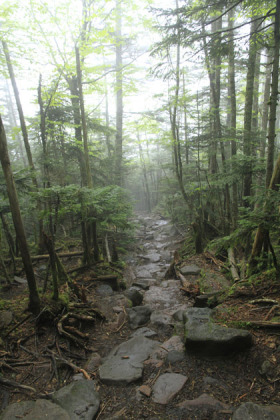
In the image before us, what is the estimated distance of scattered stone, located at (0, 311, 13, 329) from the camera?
496 cm

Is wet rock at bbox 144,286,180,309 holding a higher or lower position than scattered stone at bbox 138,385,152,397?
lower

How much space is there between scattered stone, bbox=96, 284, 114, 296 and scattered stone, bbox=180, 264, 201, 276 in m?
2.88

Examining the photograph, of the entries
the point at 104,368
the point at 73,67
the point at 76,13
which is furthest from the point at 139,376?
the point at 76,13

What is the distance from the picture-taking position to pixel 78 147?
12.0 m

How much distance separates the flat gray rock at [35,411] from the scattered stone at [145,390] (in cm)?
104

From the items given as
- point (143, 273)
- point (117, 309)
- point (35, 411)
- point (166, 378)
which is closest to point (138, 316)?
point (117, 309)

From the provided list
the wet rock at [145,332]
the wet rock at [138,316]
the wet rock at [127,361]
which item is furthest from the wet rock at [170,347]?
the wet rock at [138,316]

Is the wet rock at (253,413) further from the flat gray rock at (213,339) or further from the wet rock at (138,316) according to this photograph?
the wet rock at (138,316)

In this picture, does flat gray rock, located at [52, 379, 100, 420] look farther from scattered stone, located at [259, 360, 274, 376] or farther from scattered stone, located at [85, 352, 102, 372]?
scattered stone, located at [259, 360, 274, 376]

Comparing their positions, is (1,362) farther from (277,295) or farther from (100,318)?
(277,295)

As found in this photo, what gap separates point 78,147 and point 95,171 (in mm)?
1962

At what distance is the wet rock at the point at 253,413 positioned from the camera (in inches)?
96.5

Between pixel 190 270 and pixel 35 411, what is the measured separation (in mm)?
6489

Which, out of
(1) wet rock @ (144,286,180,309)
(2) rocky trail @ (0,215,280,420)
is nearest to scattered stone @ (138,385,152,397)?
(2) rocky trail @ (0,215,280,420)
